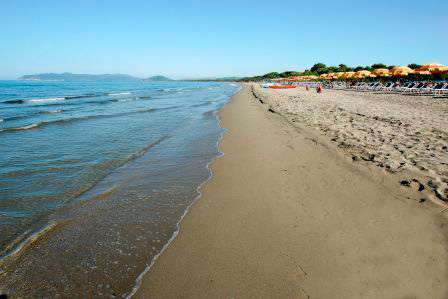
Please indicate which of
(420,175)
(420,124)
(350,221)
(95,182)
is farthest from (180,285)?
(420,124)

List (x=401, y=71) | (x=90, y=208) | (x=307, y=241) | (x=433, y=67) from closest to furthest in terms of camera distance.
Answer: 1. (x=307, y=241)
2. (x=90, y=208)
3. (x=433, y=67)
4. (x=401, y=71)

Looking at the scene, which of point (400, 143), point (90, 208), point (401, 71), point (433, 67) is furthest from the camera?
point (401, 71)

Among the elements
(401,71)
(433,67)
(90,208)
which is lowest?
(90,208)

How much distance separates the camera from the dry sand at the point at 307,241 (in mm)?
2777

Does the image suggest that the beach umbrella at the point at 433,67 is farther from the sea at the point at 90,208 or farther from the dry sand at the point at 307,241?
the dry sand at the point at 307,241

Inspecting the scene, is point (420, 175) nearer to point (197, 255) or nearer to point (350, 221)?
point (350, 221)

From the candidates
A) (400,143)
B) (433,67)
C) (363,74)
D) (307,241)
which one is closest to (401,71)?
(433,67)

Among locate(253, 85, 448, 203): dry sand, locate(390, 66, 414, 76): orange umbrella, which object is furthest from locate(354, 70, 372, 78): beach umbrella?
locate(253, 85, 448, 203): dry sand

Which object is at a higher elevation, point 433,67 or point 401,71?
point 433,67

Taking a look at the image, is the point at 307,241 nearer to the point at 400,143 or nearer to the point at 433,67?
the point at 400,143

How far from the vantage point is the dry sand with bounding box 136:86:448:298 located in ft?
9.11

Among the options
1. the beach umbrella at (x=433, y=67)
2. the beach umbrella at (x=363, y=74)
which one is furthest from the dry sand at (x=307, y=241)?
the beach umbrella at (x=363, y=74)

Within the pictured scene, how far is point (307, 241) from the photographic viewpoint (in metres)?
3.55

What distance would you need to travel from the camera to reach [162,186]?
5695mm
